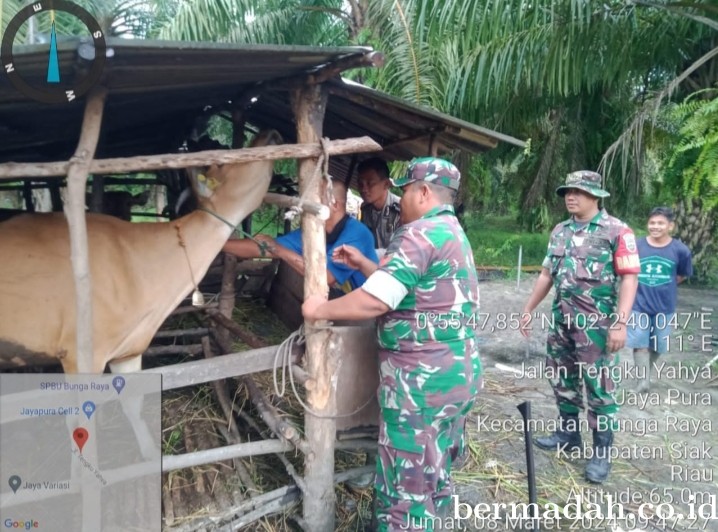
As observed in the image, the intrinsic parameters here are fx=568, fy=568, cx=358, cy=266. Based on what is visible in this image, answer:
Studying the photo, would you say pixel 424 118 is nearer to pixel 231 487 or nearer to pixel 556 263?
pixel 556 263

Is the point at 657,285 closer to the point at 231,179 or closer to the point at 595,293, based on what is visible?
the point at 595,293

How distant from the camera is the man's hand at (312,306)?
2.81 m

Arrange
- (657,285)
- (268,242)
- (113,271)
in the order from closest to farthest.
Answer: (113,271), (268,242), (657,285)

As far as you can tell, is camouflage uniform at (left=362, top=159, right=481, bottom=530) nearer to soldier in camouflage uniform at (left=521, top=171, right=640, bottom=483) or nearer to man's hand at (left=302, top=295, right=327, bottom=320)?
man's hand at (left=302, top=295, right=327, bottom=320)

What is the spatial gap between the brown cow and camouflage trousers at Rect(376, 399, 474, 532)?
1434 mm

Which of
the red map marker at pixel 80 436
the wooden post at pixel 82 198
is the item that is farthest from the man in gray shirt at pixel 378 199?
the red map marker at pixel 80 436

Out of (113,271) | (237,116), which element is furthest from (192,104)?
(113,271)

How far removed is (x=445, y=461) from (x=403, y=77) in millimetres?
5935

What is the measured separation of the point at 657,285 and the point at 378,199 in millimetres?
3126

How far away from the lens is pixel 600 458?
13.1ft

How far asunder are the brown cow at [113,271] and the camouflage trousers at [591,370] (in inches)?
93.9

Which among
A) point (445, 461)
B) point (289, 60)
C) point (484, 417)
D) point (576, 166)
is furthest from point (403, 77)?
point (445, 461)

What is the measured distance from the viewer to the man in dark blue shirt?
5.71 meters

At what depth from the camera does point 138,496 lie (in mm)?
3023
